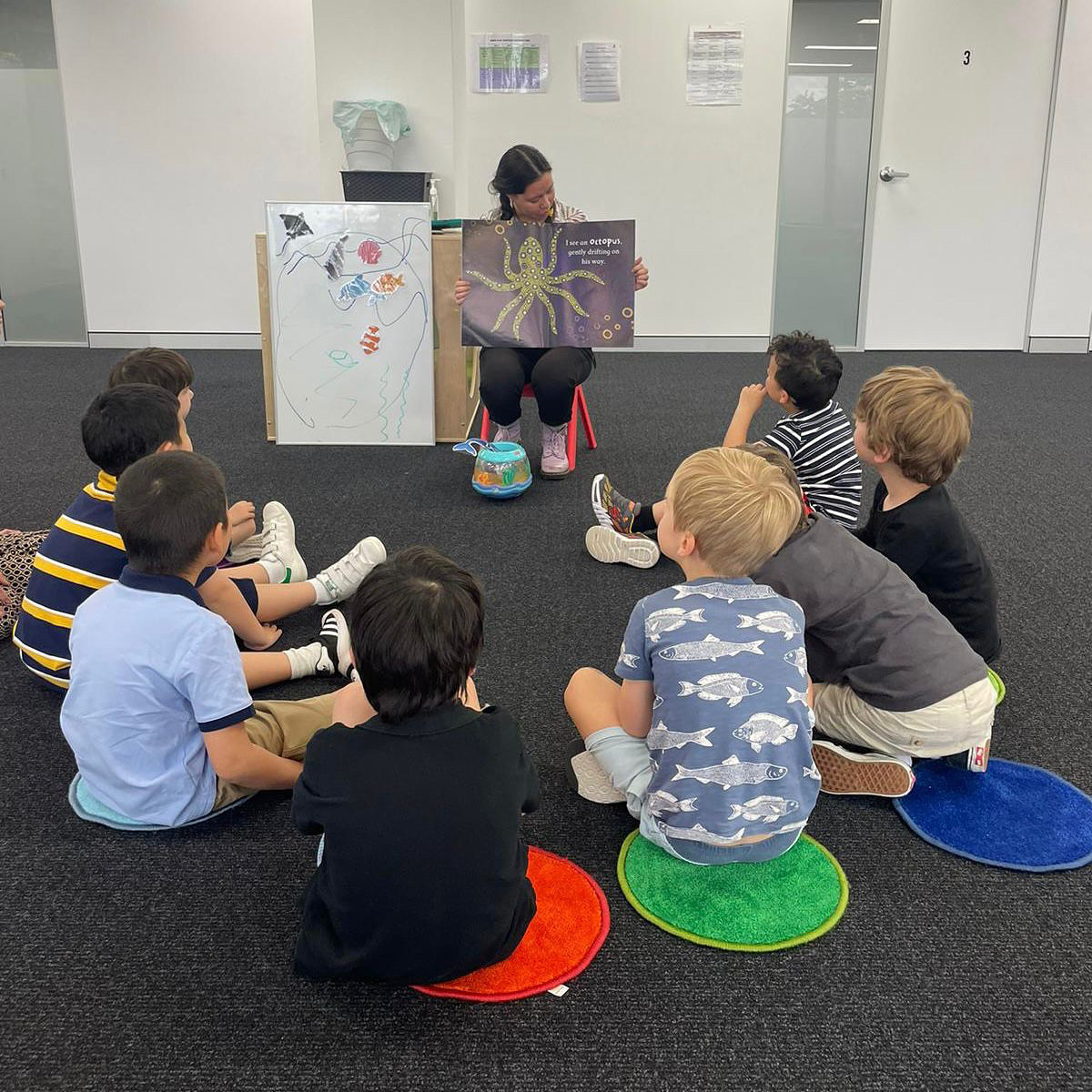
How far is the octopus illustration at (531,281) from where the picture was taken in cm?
345

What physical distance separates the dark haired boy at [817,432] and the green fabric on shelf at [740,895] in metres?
1.23

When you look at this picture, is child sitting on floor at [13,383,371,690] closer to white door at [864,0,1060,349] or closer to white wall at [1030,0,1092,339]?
white door at [864,0,1060,349]

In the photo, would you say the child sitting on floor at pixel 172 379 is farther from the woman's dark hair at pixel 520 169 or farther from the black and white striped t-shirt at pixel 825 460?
the woman's dark hair at pixel 520 169

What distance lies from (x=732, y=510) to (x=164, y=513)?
844 millimetres

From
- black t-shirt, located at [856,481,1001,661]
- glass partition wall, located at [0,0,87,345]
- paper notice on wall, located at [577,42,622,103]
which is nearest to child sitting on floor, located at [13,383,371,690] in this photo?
black t-shirt, located at [856,481,1001,661]

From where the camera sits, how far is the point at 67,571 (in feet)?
6.26

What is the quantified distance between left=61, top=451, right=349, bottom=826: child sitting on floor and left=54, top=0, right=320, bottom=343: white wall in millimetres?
4976

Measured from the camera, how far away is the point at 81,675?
1543 mm

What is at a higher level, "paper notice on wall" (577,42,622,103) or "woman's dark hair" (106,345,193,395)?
"paper notice on wall" (577,42,622,103)

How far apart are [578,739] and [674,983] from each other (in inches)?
24.6

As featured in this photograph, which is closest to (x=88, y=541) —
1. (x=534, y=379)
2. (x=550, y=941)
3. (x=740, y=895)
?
(x=550, y=941)

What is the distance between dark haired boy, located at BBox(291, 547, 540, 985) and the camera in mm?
1235

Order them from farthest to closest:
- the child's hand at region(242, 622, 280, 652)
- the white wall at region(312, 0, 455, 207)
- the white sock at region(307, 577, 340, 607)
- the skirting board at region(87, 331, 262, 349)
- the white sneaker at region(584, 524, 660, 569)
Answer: the skirting board at region(87, 331, 262, 349) → the white wall at region(312, 0, 455, 207) → the white sneaker at region(584, 524, 660, 569) → the white sock at region(307, 577, 340, 607) → the child's hand at region(242, 622, 280, 652)

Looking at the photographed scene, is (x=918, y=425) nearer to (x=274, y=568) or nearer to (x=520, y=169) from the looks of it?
(x=274, y=568)
